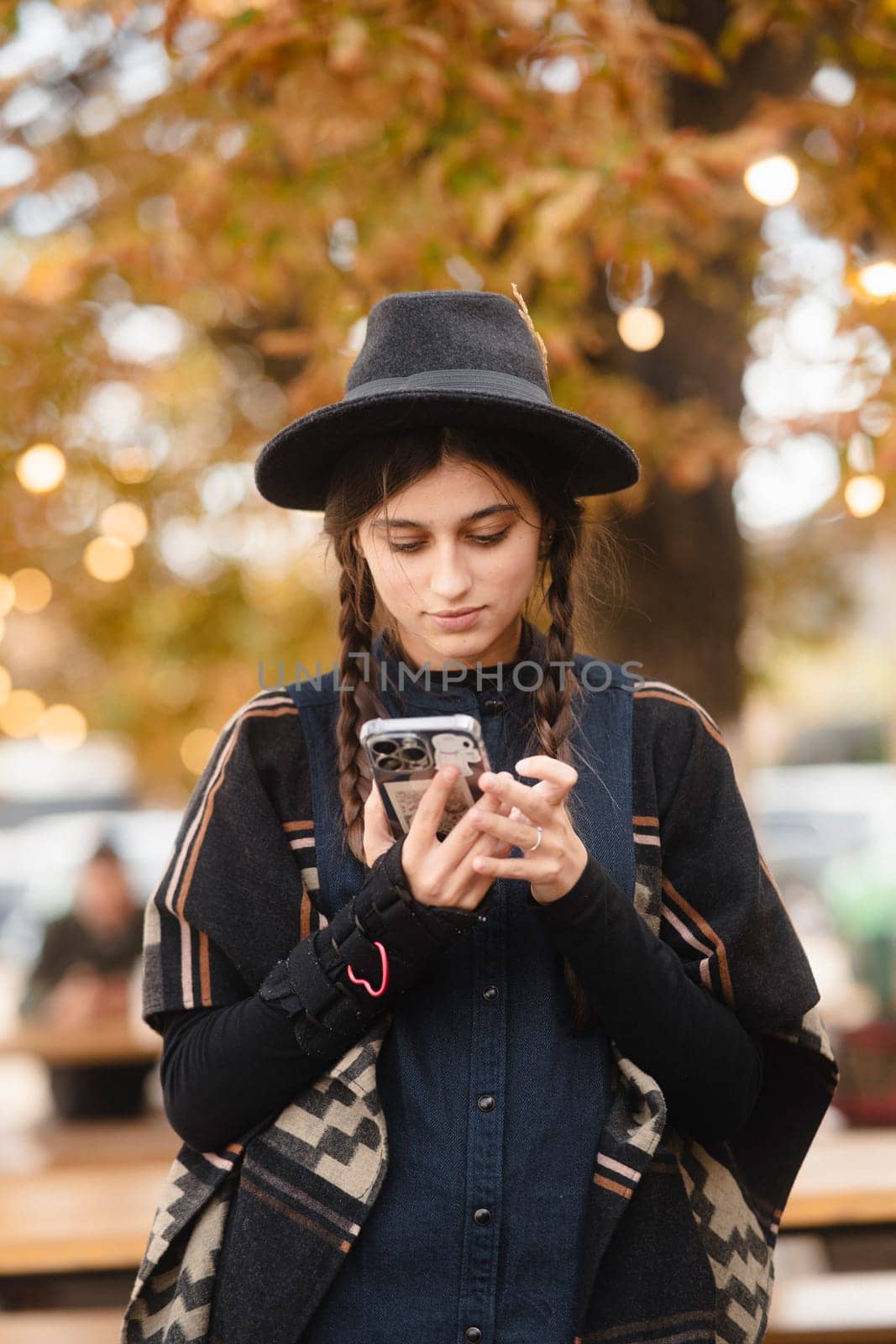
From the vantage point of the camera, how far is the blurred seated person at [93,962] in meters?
6.25

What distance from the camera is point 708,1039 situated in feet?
5.10

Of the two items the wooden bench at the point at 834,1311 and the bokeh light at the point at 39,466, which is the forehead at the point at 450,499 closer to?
the wooden bench at the point at 834,1311

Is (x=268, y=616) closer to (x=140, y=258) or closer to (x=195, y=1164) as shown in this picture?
(x=140, y=258)

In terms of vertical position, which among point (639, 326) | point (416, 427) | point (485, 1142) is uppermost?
point (639, 326)

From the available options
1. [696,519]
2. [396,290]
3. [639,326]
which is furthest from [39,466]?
[696,519]

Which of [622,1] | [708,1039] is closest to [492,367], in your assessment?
[708,1039]

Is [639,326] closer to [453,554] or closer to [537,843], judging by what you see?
[453,554]

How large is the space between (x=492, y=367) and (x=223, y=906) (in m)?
0.71

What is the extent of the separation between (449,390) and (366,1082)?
2.60ft

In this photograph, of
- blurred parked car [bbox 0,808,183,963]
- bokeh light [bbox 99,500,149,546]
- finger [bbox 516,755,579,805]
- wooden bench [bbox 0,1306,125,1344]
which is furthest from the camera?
blurred parked car [bbox 0,808,183,963]

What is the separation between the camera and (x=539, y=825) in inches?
54.8

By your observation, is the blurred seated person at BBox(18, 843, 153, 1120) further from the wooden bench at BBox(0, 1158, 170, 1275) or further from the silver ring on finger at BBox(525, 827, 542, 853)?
the silver ring on finger at BBox(525, 827, 542, 853)

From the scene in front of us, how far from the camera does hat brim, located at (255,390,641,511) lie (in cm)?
153

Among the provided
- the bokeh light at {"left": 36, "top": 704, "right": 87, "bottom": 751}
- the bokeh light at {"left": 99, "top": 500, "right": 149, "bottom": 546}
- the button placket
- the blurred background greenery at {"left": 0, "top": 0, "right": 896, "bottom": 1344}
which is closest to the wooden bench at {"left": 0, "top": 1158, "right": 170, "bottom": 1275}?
the blurred background greenery at {"left": 0, "top": 0, "right": 896, "bottom": 1344}
